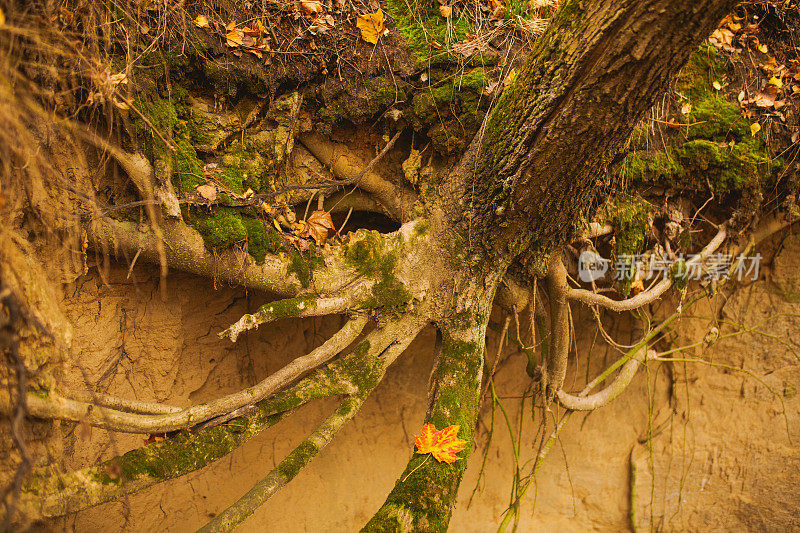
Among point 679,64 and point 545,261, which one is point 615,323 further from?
point 679,64

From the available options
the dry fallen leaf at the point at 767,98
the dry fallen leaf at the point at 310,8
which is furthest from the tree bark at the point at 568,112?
the dry fallen leaf at the point at 767,98

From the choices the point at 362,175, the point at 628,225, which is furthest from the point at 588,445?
the point at 362,175

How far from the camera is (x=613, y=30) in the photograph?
1415mm

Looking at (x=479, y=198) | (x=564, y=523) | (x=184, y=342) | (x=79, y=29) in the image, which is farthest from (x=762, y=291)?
(x=79, y=29)

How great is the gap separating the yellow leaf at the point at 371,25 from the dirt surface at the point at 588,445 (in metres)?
1.59

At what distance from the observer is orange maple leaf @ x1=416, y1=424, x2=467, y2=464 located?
1.88 meters

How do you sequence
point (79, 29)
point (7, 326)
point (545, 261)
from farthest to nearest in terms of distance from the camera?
1. point (545, 261)
2. point (79, 29)
3. point (7, 326)

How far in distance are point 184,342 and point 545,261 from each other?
80.1 inches

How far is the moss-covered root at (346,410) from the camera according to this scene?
172 cm

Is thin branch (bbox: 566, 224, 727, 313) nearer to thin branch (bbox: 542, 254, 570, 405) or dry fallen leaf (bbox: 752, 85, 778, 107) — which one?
thin branch (bbox: 542, 254, 570, 405)

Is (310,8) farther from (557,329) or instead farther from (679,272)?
(679,272)

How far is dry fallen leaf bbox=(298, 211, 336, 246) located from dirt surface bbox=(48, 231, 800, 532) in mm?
875

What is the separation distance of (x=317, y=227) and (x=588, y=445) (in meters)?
3.25

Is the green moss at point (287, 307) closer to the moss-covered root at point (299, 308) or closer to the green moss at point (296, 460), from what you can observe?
the moss-covered root at point (299, 308)
